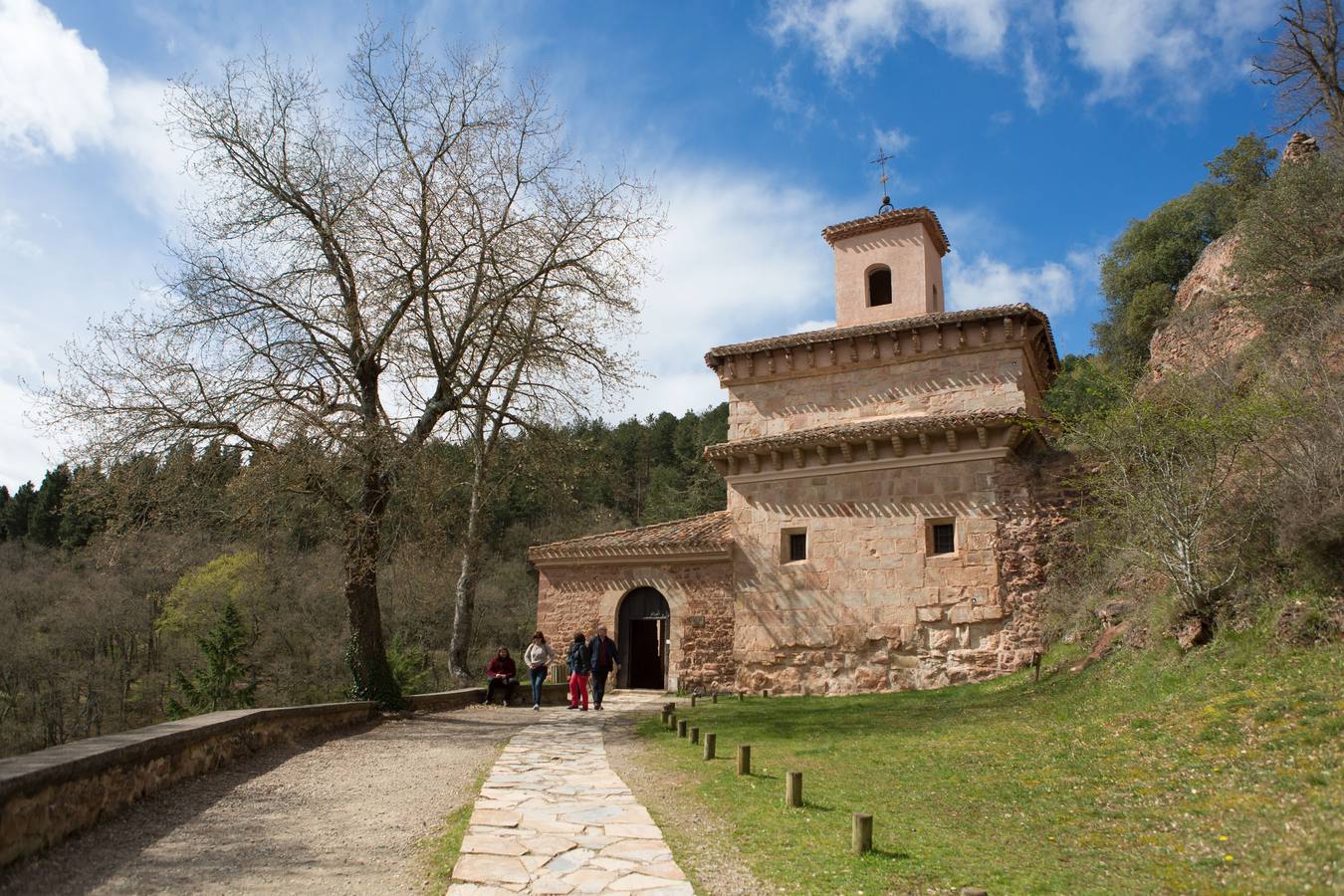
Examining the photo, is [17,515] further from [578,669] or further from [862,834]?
[862,834]

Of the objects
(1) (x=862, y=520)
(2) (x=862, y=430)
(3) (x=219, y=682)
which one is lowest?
(3) (x=219, y=682)

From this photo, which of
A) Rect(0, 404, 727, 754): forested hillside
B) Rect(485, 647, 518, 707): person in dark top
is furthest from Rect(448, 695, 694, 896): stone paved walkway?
Rect(0, 404, 727, 754): forested hillside

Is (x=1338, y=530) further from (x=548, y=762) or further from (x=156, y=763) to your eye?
(x=156, y=763)

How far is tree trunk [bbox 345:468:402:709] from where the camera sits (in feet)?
41.2

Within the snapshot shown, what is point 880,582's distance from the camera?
53.2 feet

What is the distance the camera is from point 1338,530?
8484mm

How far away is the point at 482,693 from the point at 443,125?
10.6 m

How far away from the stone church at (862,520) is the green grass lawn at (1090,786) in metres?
4.31

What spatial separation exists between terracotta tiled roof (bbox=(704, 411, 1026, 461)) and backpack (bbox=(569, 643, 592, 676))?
5010mm

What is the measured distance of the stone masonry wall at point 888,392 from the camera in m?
16.5

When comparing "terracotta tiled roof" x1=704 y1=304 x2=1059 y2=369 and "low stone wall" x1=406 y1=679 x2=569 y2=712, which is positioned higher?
"terracotta tiled roof" x1=704 y1=304 x2=1059 y2=369

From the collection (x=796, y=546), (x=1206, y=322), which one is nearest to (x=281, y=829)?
(x=796, y=546)

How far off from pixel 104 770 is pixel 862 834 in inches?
219

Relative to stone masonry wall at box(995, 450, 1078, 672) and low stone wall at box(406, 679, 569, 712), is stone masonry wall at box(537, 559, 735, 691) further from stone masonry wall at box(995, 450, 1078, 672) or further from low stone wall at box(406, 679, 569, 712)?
stone masonry wall at box(995, 450, 1078, 672)
